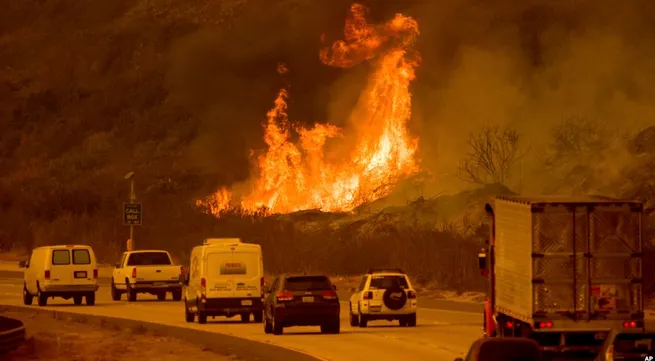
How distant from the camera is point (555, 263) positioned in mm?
26500

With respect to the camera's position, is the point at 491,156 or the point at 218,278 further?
the point at 491,156

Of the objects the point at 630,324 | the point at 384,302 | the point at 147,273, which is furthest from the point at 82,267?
the point at 630,324

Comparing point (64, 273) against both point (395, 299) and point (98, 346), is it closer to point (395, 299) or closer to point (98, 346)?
point (395, 299)

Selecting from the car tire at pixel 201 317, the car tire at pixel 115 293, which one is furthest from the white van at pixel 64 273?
the car tire at pixel 201 317

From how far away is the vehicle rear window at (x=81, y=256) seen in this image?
168ft

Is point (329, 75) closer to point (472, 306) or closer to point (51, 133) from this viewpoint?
point (51, 133)

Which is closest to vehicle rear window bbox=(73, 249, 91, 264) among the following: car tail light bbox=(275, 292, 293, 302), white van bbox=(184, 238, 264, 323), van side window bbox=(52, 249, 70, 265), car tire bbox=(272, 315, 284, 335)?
van side window bbox=(52, 249, 70, 265)

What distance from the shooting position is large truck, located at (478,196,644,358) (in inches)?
1037

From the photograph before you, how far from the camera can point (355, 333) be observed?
38.0 m

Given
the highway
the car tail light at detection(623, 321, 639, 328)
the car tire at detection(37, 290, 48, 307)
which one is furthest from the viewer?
the car tire at detection(37, 290, 48, 307)

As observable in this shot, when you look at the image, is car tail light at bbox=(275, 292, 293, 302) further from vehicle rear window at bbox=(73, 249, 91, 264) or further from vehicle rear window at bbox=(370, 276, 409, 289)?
vehicle rear window at bbox=(73, 249, 91, 264)

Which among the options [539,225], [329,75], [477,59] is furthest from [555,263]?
[329,75]

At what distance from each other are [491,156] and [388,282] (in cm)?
4038

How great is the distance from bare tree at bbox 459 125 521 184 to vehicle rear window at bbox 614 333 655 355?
200 feet
